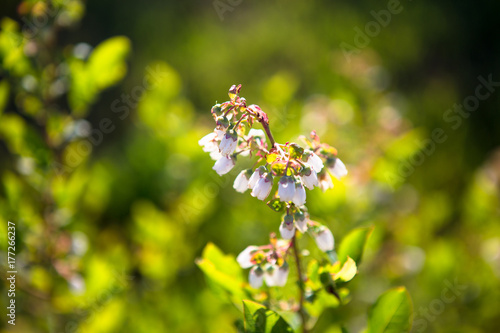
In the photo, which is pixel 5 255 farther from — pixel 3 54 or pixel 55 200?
pixel 3 54

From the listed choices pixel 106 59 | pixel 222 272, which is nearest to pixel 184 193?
pixel 106 59

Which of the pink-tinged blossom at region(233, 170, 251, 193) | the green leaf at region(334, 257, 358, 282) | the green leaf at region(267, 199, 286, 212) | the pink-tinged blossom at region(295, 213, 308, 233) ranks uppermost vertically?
the pink-tinged blossom at region(233, 170, 251, 193)

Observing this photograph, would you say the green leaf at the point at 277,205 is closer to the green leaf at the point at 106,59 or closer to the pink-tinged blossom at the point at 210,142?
the pink-tinged blossom at the point at 210,142

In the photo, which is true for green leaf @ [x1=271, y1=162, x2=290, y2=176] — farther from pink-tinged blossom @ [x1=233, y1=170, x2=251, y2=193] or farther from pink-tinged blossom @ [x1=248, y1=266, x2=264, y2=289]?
pink-tinged blossom @ [x1=248, y1=266, x2=264, y2=289]

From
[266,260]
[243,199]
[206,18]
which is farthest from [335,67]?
[206,18]

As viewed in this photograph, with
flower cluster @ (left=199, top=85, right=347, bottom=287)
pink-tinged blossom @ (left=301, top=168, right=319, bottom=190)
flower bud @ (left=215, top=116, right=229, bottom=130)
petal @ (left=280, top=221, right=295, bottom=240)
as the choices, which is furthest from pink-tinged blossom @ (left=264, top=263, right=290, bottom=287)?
flower bud @ (left=215, top=116, right=229, bottom=130)

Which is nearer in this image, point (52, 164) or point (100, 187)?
point (52, 164)
